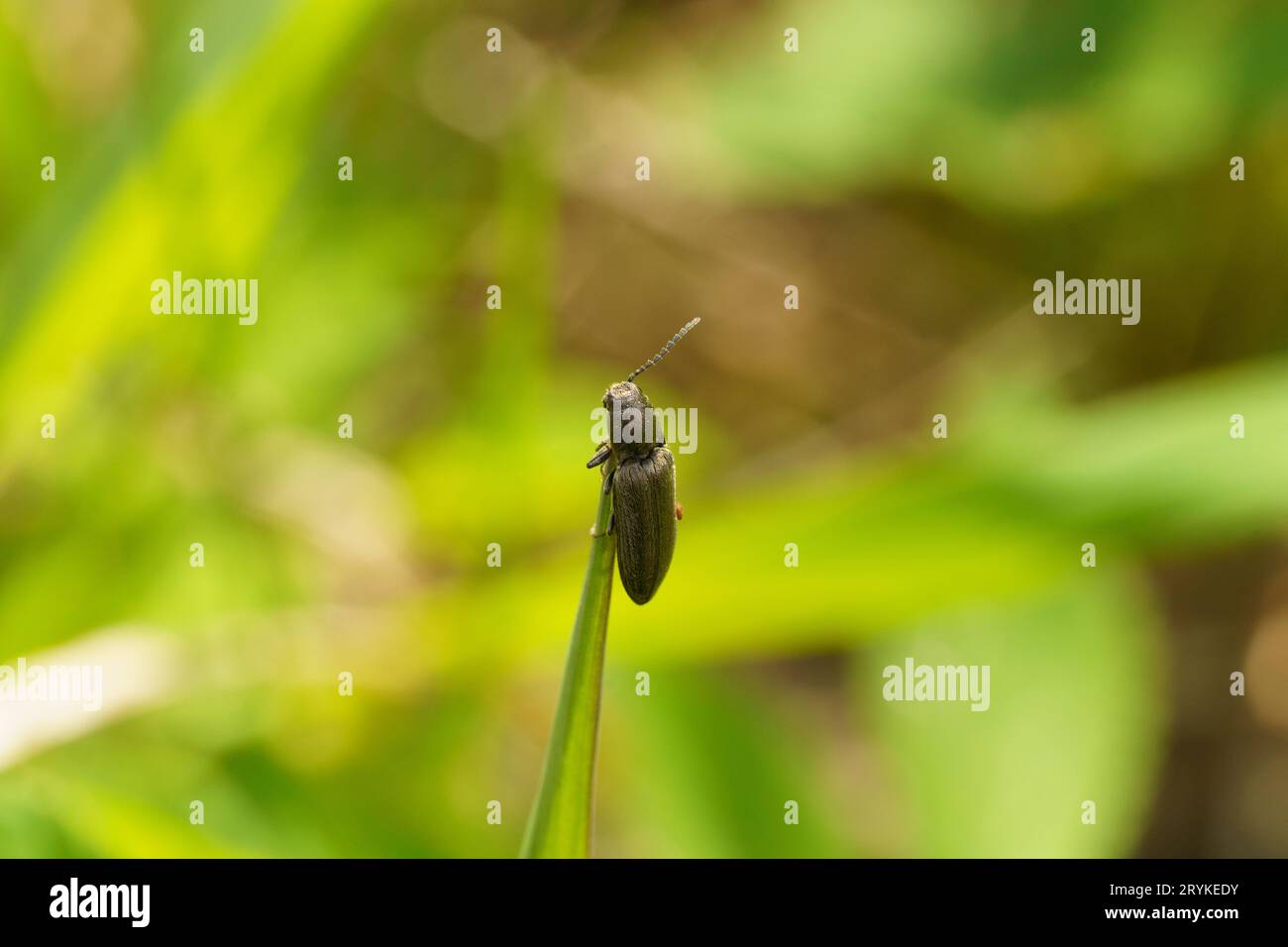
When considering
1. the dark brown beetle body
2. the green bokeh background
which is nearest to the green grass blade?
the dark brown beetle body

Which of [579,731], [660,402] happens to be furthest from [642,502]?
[660,402]

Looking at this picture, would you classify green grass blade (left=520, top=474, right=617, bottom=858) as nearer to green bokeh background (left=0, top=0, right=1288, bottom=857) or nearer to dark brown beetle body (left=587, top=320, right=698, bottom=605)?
dark brown beetle body (left=587, top=320, right=698, bottom=605)

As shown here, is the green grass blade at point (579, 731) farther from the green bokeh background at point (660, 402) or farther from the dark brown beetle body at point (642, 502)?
the green bokeh background at point (660, 402)

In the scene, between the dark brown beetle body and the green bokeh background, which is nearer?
the dark brown beetle body

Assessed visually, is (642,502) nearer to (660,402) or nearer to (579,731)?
(579,731)
